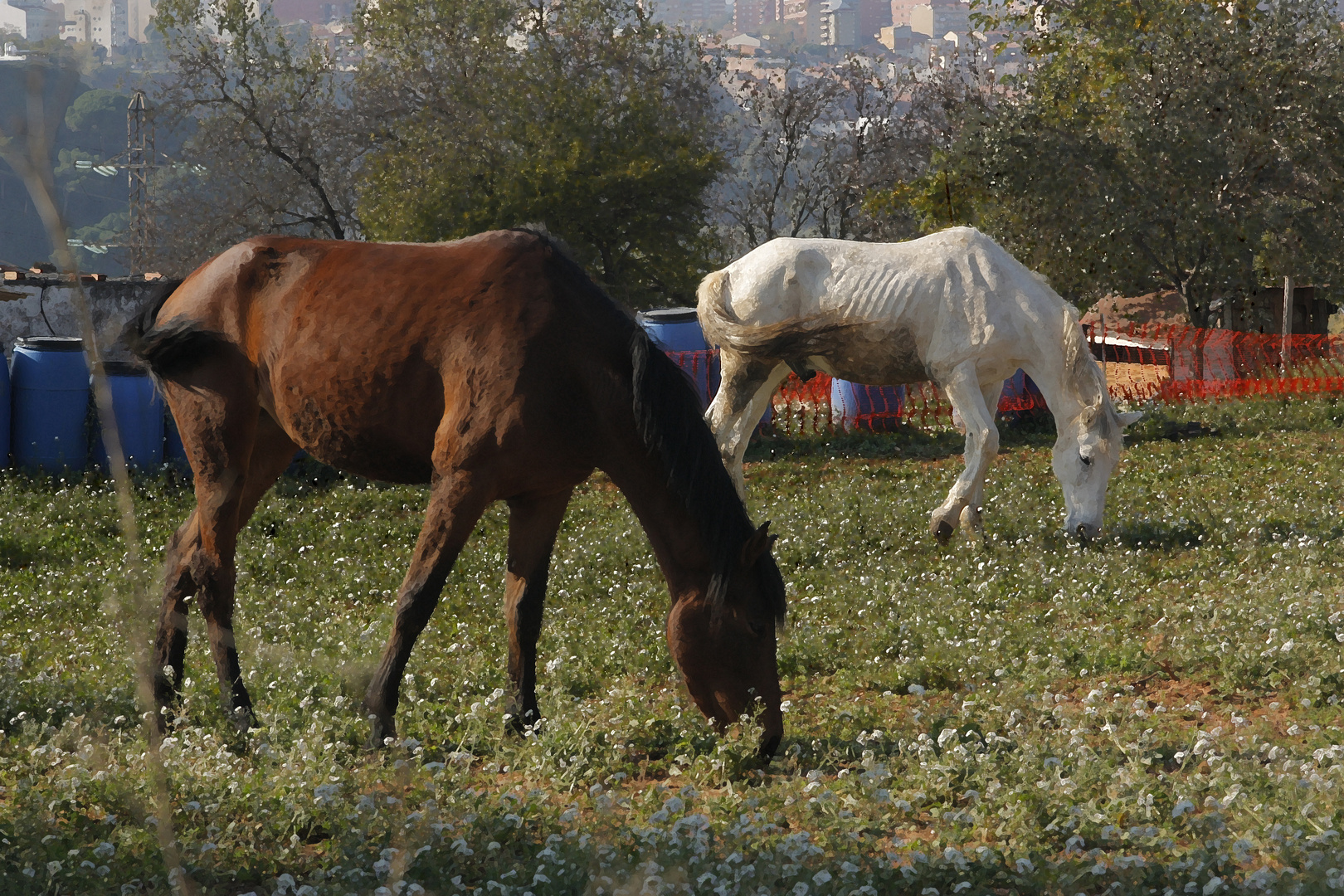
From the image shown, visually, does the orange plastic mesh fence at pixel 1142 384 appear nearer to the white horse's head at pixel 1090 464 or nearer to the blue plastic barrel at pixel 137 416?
the white horse's head at pixel 1090 464

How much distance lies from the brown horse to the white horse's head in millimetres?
4965

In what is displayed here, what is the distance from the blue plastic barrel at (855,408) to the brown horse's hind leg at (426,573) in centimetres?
1051

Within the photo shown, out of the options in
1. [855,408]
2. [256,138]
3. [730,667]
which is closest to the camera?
[730,667]

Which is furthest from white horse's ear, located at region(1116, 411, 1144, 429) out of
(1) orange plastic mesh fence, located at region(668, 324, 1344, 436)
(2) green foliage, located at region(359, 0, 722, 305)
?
(2) green foliage, located at region(359, 0, 722, 305)

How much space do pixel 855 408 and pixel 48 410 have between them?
876 centimetres

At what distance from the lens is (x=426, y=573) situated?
5.04 metres

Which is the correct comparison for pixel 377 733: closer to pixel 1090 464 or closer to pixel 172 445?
pixel 1090 464

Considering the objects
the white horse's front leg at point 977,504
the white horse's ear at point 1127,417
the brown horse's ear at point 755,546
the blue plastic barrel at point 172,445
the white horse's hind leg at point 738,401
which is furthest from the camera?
the blue plastic barrel at point 172,445

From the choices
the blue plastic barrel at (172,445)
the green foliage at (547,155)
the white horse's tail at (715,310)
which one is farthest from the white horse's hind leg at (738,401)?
the green foliage at (547,155)

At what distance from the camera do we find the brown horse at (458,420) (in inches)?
193

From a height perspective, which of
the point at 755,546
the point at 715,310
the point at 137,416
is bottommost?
the point at 137,416

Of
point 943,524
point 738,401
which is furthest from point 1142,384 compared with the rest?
point 943,524

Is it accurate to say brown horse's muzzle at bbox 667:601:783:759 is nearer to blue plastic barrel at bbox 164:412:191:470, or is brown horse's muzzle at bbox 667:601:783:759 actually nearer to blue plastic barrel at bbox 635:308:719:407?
blue plastic barrel at bbox 164:412:191:470

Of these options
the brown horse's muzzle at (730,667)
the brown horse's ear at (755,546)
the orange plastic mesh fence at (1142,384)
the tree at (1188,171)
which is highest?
the tree at (1188,171)
